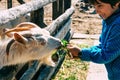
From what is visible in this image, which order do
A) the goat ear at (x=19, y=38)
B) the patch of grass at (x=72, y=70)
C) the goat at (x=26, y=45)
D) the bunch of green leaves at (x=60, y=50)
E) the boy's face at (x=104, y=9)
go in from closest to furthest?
the boy's face at (x=104, y=9)
the goat ear at (x=19, y=38)
the goat at (x=26, y=45)
the bunch of green leaves at (x=60, y=50)
the patch of grass at (x=72, y=70)

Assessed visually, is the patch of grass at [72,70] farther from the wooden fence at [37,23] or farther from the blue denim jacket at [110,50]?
the blue denim jacket at [110,50]

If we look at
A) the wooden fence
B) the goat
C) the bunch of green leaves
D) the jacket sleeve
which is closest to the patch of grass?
the wooden fence

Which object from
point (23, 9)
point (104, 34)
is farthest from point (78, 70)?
point (104, 34)

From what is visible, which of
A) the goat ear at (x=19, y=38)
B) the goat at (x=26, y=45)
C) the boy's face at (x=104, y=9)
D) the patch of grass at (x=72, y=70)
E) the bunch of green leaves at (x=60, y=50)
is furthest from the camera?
the patch of grass at (x=72, y=70)

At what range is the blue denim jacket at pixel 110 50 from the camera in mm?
3639

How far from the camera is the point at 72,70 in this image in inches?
274

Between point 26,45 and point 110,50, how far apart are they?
92cm

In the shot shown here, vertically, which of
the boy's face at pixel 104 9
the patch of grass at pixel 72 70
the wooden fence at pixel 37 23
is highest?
the boy's face at pixel 104 9

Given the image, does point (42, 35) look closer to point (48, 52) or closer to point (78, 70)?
point (48, 52)

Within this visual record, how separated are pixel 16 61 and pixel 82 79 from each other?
8.53 ft

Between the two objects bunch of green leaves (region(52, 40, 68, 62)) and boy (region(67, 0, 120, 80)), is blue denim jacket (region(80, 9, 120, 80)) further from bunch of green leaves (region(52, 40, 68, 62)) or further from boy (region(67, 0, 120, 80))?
bunch of green leaves (region(52, 40, 68, 62))

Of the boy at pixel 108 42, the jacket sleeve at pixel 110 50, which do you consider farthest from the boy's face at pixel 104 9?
the jacket sleeve at pixel 110 50

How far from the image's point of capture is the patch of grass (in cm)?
650

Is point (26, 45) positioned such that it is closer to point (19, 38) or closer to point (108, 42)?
point (19, 38)
